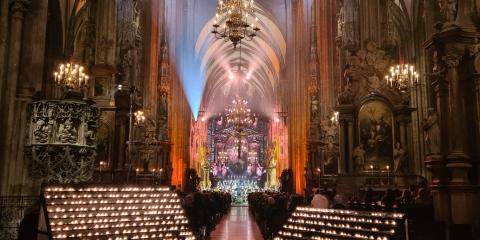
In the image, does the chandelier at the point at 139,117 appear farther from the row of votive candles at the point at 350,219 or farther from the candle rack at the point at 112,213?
the row of votive candles at the point at 350,219

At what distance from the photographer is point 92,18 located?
49.2 ft

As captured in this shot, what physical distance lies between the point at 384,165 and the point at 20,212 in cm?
1139

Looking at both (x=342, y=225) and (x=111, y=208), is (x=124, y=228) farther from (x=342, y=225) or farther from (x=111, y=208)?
(x=342, y=225)

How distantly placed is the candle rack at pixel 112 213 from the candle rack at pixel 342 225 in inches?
85.4

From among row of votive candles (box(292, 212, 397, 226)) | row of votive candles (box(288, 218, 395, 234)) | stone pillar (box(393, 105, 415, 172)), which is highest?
stone pillar (box(393, 105, 415, 172))

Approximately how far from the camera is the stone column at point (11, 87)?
943cm

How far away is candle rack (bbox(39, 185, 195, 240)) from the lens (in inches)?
286

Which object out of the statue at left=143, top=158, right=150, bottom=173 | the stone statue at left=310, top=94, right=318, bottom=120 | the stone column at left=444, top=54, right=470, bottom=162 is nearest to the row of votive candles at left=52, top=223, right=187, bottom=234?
the stone column at left=444, top=54, right=470, bottom=162

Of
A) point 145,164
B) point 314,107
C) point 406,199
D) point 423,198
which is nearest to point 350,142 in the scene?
point 406,199

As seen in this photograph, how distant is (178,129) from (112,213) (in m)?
23.0

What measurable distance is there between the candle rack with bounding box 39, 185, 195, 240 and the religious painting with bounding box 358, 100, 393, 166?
857 centimetres

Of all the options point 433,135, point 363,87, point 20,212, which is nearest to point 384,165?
point 363,87

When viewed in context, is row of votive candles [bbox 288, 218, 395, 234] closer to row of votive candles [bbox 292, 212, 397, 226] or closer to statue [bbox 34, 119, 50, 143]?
row of votive candles [bbox 292, 212, 397, 226]

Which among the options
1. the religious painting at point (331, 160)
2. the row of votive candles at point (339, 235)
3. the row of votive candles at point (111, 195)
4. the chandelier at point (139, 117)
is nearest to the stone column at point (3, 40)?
the row of votive candles at point (111, 195)
